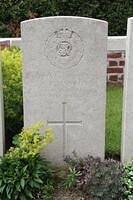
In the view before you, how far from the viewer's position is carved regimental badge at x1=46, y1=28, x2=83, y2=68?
13.3 ft

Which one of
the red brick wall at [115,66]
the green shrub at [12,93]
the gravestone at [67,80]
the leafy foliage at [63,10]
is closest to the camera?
the gravestone at [67,80]

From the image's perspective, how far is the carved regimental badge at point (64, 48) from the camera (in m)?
4.05

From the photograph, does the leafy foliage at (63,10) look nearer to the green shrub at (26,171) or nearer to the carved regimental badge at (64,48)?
the carved regimental badge at (64,48)

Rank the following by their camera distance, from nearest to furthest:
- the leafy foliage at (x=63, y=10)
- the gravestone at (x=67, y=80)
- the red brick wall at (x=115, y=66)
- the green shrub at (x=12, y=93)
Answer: the gravestone at (x=67, y=80) < the green shrub at (x=12, y=93) < the red brick wall at (x=115, y=66) < the leafy foliage at (x=63, y=10)

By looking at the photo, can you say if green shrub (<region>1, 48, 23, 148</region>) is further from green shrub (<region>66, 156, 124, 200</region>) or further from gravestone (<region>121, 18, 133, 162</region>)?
gravestone (<region>121, 18, 133, 162</region>)

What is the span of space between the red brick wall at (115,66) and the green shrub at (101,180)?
3.49m

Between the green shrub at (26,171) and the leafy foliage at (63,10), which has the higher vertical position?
the leafy foliage at (63,10)

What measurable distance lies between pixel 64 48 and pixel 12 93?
1.08m

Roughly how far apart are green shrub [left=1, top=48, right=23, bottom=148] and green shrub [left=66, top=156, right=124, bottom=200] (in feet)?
3.86

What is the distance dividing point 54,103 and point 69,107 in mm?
151

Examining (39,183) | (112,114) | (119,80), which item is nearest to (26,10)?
(119,80)

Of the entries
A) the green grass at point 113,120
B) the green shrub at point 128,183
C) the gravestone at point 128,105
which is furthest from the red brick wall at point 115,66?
the green shrub at point 128,183

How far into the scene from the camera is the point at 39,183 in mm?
3965

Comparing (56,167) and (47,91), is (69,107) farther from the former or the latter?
(56,167)
